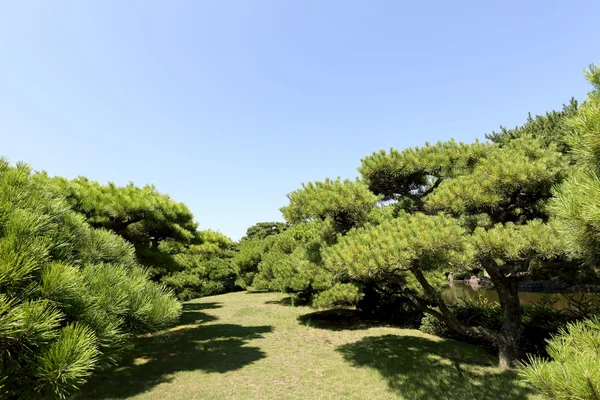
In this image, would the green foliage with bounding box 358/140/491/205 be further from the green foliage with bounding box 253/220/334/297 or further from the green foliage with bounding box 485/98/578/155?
the green foliage with bounding box 485/98/578/155

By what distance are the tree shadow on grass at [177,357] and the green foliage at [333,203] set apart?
10.7ft

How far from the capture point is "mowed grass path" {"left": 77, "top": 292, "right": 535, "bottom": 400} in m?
5.04

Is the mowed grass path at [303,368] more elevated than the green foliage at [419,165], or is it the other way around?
the green foliage at [419,165]

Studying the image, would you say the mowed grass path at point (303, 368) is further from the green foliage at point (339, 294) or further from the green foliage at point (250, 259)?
the green foliage at point (250, 259)

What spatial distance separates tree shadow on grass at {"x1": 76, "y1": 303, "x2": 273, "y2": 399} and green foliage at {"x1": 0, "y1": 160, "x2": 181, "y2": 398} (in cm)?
194

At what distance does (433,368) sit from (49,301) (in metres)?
6.82

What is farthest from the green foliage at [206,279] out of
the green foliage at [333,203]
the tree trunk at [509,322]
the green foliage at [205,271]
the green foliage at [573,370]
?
the green foliage at [573,370]

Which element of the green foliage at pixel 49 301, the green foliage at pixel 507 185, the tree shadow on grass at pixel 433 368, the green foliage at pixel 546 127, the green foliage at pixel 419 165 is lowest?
the tree shadow on grass at pixel 433 368

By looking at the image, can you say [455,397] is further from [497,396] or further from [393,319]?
[393,319]

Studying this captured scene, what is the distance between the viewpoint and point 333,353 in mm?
7301

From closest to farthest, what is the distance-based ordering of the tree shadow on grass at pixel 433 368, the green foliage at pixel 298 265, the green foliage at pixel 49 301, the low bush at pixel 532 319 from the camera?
the green foliage at pixel 49 301
the tree shadow on grass at pixel 433 368
the low bush at pixel 532 319
the green foliage at pixel 298 265

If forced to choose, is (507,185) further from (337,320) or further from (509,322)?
(337,320)

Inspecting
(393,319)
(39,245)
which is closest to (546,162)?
(39,245)

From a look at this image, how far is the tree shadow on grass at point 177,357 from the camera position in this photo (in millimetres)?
5281
